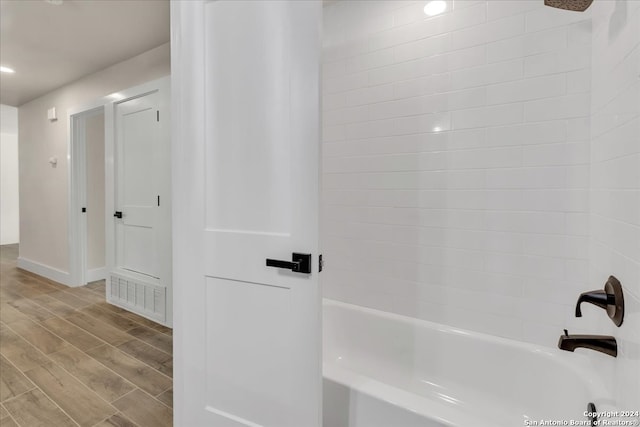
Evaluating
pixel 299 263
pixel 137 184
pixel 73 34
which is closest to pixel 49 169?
pixel 137 184

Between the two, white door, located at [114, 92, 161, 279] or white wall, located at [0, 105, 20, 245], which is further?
white wall, located at [0, 105, 20, 245]

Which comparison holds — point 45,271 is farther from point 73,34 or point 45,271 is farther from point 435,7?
point 435,7

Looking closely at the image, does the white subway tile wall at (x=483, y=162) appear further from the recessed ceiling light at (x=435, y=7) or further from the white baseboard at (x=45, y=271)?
the white baseboard at (x=45, y=271)

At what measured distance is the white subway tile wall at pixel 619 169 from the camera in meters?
0.93

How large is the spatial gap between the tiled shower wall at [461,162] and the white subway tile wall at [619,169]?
112mm

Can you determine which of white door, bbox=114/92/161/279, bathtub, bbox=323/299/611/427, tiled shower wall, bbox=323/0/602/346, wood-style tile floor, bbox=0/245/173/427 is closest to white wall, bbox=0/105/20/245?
wood-style tile floor, bbox=0/245/173/427

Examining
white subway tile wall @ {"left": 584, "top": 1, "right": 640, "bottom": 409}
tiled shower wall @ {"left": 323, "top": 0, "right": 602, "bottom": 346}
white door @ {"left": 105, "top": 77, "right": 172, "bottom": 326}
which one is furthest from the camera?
white door @ {"left": 105, "top": 77, "right": 172, "bottom": 326}

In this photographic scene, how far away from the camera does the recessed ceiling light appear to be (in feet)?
5.87

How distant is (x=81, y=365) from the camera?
2.20 meters

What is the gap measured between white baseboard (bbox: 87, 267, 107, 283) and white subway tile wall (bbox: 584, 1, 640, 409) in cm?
505

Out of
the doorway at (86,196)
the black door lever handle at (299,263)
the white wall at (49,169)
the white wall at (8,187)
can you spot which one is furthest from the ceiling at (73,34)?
the white wall at (8,187)

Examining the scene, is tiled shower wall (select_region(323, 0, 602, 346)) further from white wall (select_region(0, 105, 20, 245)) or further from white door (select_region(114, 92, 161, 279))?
white wall (select_region(0, 105, 20, 245))

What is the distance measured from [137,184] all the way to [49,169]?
87.3 inches

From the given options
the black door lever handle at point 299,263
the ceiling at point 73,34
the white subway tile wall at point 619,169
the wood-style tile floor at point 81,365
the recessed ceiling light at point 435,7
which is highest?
the ceiling at point 73,34
